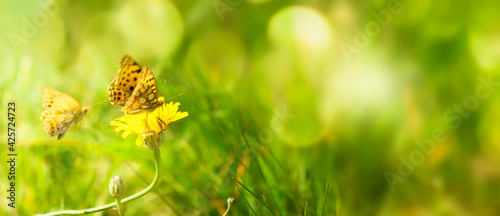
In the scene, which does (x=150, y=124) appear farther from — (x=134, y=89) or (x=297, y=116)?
(x=297, y=116)

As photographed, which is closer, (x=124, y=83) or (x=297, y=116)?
(x=124, y=83)

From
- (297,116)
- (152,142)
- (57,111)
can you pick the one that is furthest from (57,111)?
(297,116)

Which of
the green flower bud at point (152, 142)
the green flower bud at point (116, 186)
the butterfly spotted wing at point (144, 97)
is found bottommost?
the green flower bud at point (116, 186)

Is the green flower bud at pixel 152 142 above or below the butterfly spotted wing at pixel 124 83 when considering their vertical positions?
below

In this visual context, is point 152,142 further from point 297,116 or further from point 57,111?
point 297,116

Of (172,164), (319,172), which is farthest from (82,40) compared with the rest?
(319,172)

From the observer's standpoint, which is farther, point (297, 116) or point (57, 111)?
point (297, 116)
